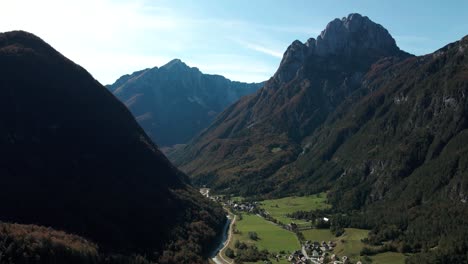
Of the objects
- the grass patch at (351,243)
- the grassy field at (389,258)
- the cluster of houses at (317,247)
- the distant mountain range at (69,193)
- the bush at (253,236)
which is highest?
the distant mountain range at (69,193)

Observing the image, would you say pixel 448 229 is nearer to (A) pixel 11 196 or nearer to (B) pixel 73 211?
(B) pixel 73 211

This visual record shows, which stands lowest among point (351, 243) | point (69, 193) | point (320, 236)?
point (320, 236)

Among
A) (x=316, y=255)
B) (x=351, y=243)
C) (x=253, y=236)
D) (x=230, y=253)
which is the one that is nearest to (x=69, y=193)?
(x=230, y=253)

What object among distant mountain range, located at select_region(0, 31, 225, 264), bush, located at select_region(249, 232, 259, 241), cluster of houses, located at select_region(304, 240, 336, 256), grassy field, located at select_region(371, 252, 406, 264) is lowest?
bush, located at select_region(249, 232, 259, 241)

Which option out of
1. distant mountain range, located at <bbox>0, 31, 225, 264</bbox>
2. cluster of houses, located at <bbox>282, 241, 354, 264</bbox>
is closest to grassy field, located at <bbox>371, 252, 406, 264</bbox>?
cluster of houses, located at <bbox>282, 241, 354, 264</bbox>

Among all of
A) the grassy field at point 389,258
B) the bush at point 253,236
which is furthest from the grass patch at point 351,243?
the bush at point 253,236

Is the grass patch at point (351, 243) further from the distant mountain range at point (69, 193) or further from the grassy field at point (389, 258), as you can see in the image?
the distant mountain range at point (69, 193)

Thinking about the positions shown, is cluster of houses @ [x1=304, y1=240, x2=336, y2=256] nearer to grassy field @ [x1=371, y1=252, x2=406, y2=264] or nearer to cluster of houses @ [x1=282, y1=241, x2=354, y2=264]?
cluster of houses @ [x1=282, y1=241, x2=354, y2=264]

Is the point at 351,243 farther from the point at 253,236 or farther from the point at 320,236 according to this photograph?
the point at 253,236

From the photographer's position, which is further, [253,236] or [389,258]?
[253,236]

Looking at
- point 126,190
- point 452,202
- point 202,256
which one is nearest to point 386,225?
point 452,202
